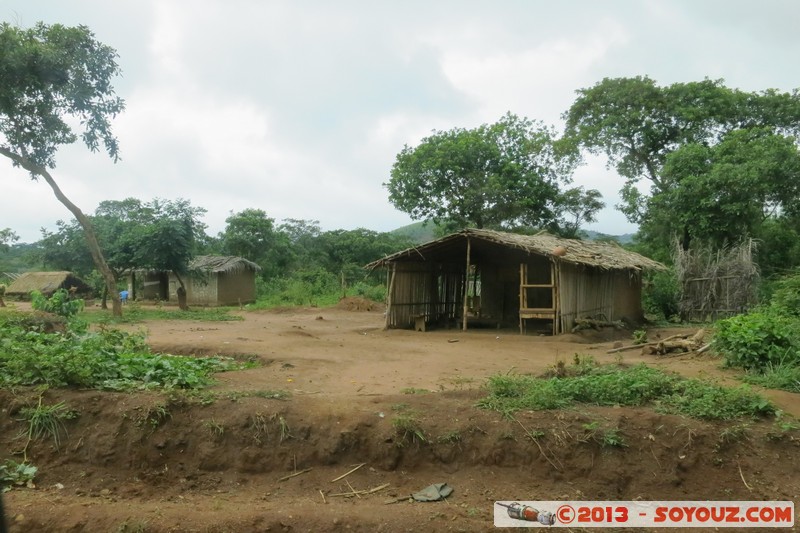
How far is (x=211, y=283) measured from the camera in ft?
95.3

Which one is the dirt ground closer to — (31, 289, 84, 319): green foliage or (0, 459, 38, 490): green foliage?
(0, 459, 38, 490): green foliage

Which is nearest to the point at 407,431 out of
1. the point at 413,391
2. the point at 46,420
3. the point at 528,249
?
the point at 413,391

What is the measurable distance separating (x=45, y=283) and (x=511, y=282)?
89.2 ft

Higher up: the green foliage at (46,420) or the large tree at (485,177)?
the large tree at (485,177)

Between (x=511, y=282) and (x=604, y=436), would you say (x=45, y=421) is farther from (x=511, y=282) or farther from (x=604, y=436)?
(x=511, y=282)

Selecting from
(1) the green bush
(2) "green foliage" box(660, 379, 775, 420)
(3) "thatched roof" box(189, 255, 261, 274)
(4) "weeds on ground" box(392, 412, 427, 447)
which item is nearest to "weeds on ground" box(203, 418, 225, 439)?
(4) "weeds on ground" box(392, 412, 427, 447)

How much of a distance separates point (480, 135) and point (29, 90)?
1662 cm

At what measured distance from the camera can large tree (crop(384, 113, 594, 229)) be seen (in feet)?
81.6

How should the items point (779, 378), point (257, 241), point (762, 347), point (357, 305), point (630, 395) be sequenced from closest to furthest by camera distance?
point (630, 395), point (779, 378), point (762, 347), point (357, 305), point (257, 241)

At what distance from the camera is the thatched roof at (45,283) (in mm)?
32656

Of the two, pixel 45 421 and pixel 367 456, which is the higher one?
pixel 45 421

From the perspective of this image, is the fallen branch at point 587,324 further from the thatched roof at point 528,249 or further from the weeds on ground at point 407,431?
the weeds on ground at point 407,431

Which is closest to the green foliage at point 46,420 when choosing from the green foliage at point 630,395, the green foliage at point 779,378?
the green foliage at point 630,395

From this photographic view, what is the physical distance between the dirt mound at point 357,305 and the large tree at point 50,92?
9.42 m
